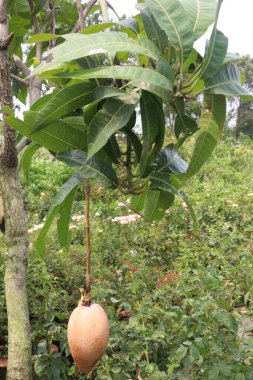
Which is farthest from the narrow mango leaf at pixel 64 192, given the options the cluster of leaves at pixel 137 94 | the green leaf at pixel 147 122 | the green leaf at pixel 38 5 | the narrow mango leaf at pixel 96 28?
the green leaf at pixel 38 5

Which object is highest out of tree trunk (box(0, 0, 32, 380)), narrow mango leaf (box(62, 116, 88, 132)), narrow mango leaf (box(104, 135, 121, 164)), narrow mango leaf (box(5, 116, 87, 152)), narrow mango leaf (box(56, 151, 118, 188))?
narrow mango leaf (box(62, 116, 88, 132))


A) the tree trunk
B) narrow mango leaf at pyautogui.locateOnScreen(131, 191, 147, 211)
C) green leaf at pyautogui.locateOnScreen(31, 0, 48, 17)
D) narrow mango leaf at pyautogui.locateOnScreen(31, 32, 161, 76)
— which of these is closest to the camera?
narrow mango leaf at pyautogui.locateOnScreen(31, 32, 161, 76)

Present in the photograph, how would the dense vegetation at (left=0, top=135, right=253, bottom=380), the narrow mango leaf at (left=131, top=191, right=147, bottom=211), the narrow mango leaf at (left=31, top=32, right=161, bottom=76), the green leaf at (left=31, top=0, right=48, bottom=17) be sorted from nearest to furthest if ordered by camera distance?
the narrow mango leaf at (left=31, top=32, right=161, bottom=76), the narrow mango leaf at (left=131, top=191, right=147, bottom=211), the green leaf at (left=31, top=0, right=48, bottom=17), the dense vegetation at (left=0, top=135, right=253, bottom=380)

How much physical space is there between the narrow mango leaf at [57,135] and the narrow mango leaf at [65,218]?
0.26 feet

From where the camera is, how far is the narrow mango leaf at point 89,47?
23.6 inches

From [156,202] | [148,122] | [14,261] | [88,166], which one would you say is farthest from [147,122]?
[14,261]

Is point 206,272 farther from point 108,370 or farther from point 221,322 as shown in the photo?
point 108,370

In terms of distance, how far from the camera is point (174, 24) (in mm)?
678

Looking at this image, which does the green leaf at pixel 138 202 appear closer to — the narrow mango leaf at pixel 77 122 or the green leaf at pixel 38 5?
the narrow mango leaf at pixel 77 122

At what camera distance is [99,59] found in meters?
0.72

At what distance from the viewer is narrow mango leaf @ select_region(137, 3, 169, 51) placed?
728 mm

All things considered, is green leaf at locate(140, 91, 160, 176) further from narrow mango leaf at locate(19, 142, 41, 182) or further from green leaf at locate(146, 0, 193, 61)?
narrow mango leaf at locate(19, 142, 41, 182)

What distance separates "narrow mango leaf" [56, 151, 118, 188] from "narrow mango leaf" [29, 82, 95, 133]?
0.06m

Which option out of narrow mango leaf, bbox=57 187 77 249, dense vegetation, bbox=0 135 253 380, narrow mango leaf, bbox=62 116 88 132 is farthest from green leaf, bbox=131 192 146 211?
dense vegetation, bbox=0 135 253 380
